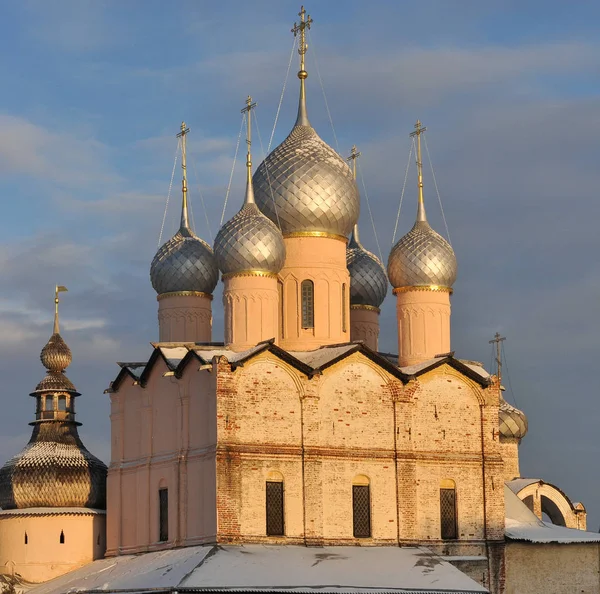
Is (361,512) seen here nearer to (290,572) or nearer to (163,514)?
(290,572)

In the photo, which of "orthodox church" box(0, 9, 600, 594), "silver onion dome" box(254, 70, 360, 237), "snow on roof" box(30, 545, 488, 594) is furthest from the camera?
"silver onion dome" box(254, 70, 360, 237)

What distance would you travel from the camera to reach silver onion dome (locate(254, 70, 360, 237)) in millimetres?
37000

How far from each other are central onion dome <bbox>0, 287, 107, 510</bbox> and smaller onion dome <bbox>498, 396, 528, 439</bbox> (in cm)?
1204

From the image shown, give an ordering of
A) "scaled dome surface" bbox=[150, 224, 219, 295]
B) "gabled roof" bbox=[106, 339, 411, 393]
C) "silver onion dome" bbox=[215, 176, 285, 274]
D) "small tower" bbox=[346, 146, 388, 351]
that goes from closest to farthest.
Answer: "gabled roof" bbox=[106, 339, 411, 393]
"silver onion dome" bbox=[215, 176, 285, 274]
"scaled dome surface" bbox=[150, 224, 219, 295]
"small tower" bbox=[346, 146, 388, 351]

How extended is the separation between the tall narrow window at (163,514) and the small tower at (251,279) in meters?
3.67

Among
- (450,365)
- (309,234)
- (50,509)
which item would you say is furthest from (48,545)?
(450,365)

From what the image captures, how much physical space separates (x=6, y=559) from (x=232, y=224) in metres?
10.1

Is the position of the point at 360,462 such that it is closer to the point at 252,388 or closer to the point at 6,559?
the point at 252,388

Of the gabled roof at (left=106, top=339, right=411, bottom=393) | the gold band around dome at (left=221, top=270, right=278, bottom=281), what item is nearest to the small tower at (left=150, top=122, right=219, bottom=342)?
the gabled roof at (left=106, top=339, right=411, bottom=393)

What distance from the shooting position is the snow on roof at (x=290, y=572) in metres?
30.9

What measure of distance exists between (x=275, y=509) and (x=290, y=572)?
89.4 inches

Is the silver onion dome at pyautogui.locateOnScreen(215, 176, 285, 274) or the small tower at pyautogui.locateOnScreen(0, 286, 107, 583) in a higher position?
the silver onion dome at pyautogui.locateOnScreen(215, 176, 285, 274)

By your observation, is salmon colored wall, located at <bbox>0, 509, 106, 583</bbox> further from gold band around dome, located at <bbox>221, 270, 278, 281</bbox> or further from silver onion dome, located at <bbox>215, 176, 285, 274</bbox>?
silver onion dome, located at <bbox>215, 176, 285, 274</bbox>

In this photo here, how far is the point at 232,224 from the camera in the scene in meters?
36.0
